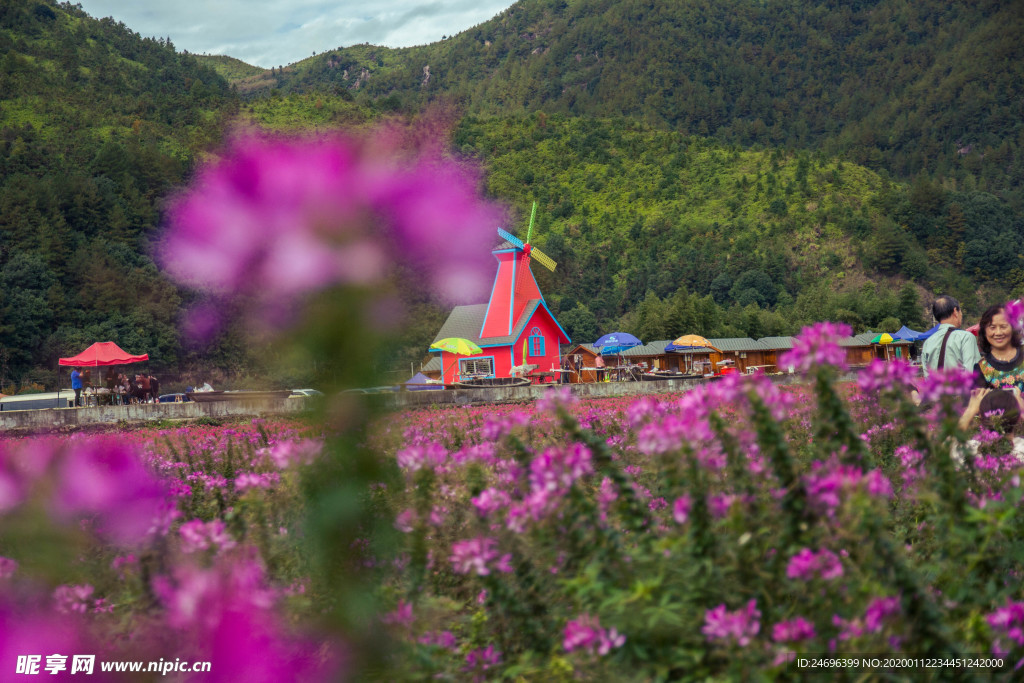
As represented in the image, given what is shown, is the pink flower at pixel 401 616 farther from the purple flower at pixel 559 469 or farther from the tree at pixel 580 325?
the tree at pixel 580 325

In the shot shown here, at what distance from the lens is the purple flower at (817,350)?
192 centimetres

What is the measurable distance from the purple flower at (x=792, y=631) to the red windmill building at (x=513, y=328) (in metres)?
31.8

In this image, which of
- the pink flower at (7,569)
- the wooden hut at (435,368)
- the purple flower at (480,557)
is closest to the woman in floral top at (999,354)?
the purple flower at (480,557)

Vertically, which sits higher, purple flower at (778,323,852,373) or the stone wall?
purple flower at (778,323,852,373)

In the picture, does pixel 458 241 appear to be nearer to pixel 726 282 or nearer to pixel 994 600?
pixel 994 600

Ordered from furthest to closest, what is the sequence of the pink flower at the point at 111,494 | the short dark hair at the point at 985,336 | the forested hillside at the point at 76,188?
the forested hillside at the point at 76,188 < the short dark hair at the point at 985,336 < the pink flower at the point at 111,494

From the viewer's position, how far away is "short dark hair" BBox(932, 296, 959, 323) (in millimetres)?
4852

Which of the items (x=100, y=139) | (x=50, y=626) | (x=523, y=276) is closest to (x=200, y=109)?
(x=100, y=139)

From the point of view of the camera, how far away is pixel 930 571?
2188mm

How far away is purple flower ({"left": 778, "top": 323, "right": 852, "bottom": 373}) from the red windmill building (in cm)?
3163

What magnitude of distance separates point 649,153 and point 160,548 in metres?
105

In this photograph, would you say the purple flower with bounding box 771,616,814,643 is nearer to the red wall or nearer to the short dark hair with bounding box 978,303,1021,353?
the short dark hair with bounding box 978,303,1021,353

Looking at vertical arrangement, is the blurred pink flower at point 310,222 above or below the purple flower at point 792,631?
above

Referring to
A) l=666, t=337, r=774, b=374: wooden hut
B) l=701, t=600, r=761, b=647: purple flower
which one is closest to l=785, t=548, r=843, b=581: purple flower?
l=701, t=600, r=761, b=647: purple flower
